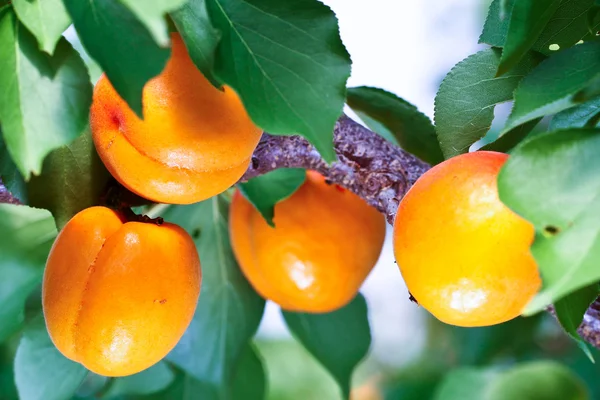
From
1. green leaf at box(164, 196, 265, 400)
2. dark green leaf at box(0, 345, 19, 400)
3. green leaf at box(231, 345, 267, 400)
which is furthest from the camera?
dark green leaf at box(0, 345, 19, 400)

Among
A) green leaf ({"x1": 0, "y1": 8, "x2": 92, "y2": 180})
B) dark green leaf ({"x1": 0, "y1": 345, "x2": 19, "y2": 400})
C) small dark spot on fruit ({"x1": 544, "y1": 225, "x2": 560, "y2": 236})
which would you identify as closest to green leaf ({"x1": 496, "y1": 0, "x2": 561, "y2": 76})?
small dark spot on fruit ({"x1": 544, "y1": 225, "x2": 560, "y2": 236})

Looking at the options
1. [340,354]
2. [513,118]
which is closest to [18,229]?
[340,354]

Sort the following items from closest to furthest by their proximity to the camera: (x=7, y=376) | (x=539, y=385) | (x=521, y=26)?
(x=521, y=26), (x=7, y=376), (x=539, y=385)

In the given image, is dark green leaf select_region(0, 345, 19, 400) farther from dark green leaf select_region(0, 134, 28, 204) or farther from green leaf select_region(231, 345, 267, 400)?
dark green leaf select_region(0, 134, 28, 204)

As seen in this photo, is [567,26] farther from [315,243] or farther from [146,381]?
[146,381]

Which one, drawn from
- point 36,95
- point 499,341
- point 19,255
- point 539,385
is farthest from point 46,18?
point 499,341

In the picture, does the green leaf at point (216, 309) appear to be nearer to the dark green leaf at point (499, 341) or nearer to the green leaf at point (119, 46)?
the green leaf at point (119, 46)
